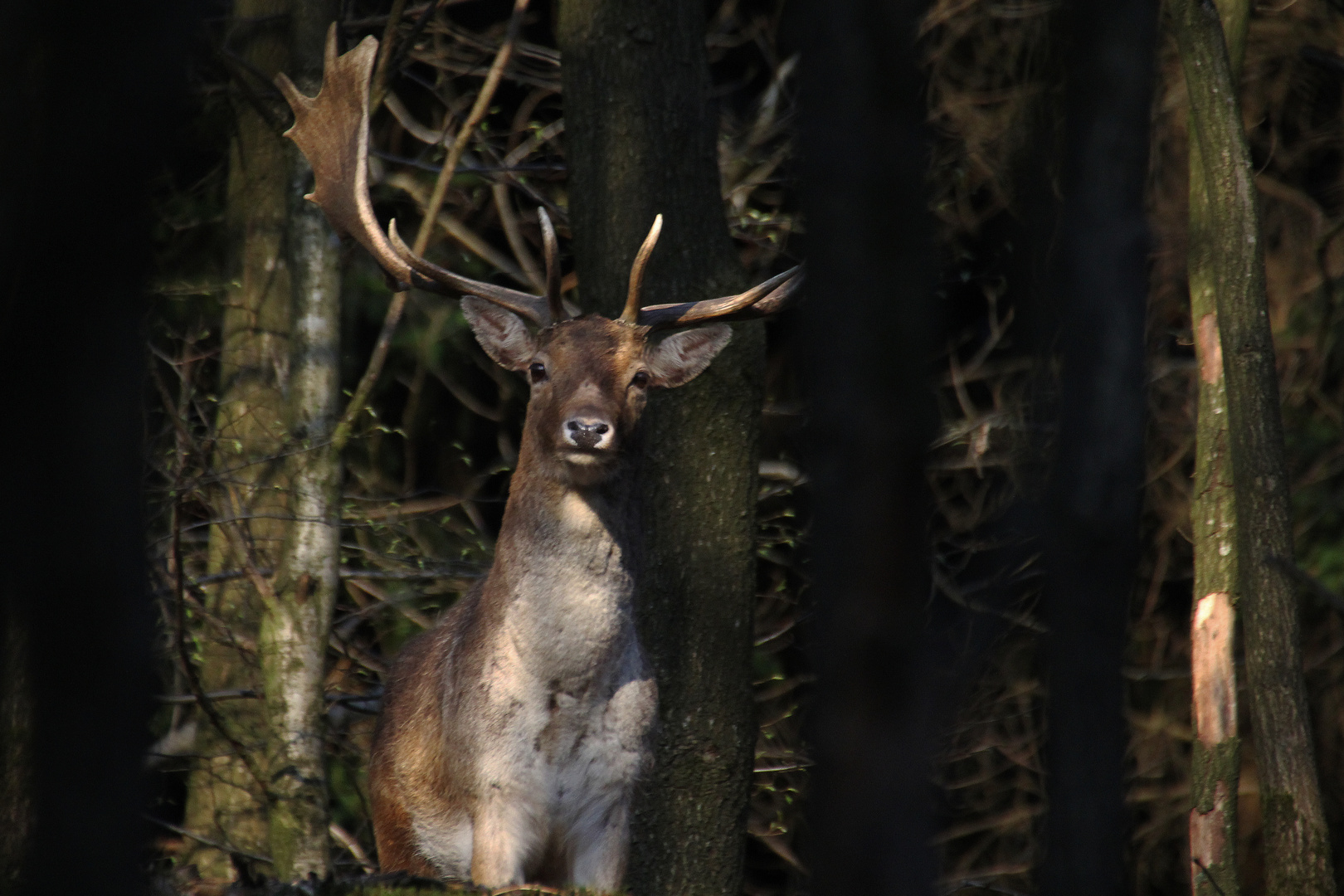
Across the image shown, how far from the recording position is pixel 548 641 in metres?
5.78

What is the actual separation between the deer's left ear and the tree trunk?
60cm

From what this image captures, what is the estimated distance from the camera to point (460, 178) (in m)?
10.7

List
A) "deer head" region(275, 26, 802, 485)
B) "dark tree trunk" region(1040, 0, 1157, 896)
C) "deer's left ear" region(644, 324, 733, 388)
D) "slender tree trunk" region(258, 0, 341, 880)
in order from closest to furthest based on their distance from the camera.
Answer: "dark tree trunk" region(1040, 0, 1157, 896) → "deer head" region(275, 26, 802, 485) → "deer's left ear" region(644, 324, 733, 388) → "slender tree trunk" region(258, 0, 341, 880)

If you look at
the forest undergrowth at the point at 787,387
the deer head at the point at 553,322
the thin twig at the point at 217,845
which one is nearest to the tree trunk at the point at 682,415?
the deer head at the point at 553,322

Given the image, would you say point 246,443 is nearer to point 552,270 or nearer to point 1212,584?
point 552,270

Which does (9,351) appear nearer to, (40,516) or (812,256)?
(40,516)

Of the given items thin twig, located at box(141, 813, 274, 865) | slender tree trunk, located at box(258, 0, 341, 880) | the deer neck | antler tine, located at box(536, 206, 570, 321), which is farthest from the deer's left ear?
thin twig, located at box(141, 813, 274, 865)

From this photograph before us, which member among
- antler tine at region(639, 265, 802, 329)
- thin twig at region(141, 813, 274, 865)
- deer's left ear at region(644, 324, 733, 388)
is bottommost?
thin twig at region(141, 813, 274, 865)

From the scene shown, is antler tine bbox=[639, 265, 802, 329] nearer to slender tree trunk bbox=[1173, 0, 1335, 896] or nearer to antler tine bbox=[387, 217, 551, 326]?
antler tine bbox=[387, 217, 551, 326]

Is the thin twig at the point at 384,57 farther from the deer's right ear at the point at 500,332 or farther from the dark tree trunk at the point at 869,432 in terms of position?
the dark tree trunk at the point at 869,432

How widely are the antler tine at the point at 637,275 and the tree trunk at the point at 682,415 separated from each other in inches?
29.5

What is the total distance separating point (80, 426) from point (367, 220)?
4.91 m

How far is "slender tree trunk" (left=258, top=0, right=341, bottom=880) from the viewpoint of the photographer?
7434 mm

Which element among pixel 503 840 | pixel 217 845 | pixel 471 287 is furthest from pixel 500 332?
pixel 217 845
